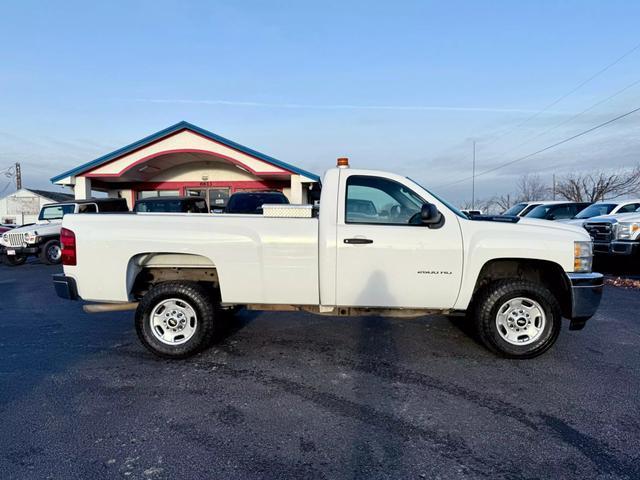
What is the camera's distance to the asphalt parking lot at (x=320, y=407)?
2.53m

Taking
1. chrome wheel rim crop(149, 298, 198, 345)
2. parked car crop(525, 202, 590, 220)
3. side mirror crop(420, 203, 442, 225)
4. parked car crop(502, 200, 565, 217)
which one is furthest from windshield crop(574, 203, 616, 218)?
chrome wheel rim crop(149, 298, 198, 345)

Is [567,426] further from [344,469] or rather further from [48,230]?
[48,230]

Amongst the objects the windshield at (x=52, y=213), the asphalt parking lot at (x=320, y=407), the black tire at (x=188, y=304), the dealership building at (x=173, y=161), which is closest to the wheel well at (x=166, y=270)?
the black tire at (x=188, y=304)

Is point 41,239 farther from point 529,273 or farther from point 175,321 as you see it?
point 529,273

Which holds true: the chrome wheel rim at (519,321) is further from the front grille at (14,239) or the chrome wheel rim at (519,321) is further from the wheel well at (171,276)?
the front grille at (14,239)

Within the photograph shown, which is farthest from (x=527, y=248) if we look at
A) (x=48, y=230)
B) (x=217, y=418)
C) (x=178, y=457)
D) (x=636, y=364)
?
(x=48, y=230)

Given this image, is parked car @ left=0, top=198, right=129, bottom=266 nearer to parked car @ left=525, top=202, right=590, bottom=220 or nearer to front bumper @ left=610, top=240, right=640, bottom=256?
A: front bumper @ left=610, top=240, right=640, bottom=256

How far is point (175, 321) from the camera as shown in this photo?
4.37m

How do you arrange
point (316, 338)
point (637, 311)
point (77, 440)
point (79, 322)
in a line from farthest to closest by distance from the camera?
point (637, 311) < point (79, 322) < point (316, 338) < point (77, 440)

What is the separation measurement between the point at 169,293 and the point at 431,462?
3022 millimetres

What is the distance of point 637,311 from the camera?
6387mm

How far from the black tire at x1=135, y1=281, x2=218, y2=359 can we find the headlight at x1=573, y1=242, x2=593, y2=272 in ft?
12.6

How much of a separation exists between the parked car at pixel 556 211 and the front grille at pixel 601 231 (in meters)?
3.47

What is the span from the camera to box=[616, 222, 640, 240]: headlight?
31.0 feet
